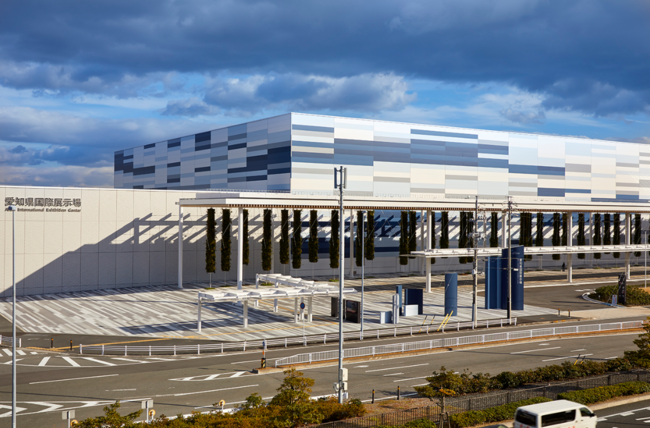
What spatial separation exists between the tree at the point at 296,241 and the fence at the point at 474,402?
45.2 m

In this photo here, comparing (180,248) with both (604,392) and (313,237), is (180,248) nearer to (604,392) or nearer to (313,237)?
(313,237)

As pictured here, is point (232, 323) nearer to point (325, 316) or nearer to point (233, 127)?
point (325, 316)

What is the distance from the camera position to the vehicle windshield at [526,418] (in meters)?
20.0

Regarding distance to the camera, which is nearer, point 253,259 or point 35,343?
point 35,343

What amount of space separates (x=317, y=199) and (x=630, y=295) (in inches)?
1498

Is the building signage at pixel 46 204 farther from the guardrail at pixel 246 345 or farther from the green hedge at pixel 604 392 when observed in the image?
the green hedge at pixel 604 392

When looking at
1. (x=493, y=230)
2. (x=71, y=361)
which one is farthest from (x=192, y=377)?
(x=493, y=230)

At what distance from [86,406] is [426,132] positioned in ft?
248

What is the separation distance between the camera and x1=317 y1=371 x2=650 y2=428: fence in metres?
21.4

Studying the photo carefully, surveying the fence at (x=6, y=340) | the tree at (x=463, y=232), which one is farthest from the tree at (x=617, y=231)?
the fence at (x=6, y=340)

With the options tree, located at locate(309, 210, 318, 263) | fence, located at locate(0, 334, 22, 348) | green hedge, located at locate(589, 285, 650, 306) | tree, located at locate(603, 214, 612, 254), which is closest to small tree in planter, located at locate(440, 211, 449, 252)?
tree, located at locate(309, 210, 318, 263)

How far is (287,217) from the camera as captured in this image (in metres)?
71.7

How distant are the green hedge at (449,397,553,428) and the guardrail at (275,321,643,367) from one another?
12.9 meters

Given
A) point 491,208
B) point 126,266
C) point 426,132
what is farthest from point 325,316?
point 426,132
